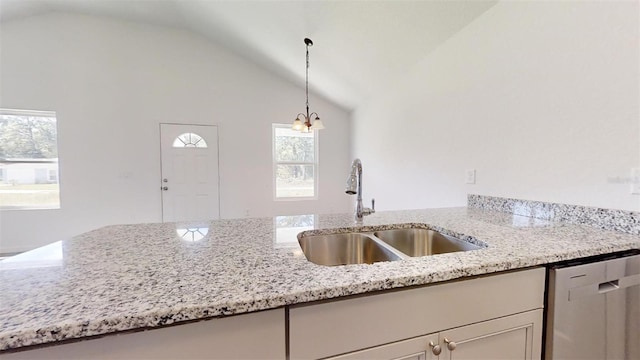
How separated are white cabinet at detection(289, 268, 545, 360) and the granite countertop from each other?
0.15 ft

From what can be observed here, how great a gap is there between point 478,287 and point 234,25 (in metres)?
3.84

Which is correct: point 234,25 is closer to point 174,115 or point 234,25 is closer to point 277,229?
point 174,115

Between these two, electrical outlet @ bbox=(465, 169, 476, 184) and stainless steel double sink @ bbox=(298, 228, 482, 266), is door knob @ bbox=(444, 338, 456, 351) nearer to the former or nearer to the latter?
stainless steel double sink @ bbox=(298, 228, 482, 266)

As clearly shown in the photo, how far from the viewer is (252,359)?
606 millimetres

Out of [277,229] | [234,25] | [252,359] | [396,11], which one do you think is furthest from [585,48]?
[234,25]

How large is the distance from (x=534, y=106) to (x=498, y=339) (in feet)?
4.70

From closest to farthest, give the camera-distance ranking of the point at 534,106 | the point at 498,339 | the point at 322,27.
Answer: the point at 498,339
the point at 534,106
the point at 322,27

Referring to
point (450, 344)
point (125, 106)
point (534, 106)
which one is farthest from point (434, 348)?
point (125, 106)

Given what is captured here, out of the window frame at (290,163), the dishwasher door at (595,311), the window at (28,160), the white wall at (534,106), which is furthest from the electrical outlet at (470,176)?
the window at (28,160)

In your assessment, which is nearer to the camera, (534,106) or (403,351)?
(403,351)

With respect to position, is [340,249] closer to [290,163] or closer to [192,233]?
[192,233]

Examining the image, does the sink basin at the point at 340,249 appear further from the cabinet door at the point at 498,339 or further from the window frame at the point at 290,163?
the window frame at the point at 290,163

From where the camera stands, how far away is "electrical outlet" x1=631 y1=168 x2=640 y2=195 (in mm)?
1143

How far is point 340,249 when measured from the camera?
1310 mm
